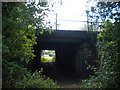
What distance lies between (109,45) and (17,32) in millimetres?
2495

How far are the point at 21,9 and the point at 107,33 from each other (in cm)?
241

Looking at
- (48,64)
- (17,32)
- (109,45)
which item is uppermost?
(17,32)

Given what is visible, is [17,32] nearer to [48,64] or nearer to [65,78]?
[65,78]

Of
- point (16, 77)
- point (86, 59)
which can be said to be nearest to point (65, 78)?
point (86, 59)

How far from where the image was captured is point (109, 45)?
378 centimetres

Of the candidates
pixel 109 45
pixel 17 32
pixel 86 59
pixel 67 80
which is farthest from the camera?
pixel 86 59

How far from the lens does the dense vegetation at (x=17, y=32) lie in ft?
9.66

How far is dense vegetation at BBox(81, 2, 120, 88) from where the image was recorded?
3.66m

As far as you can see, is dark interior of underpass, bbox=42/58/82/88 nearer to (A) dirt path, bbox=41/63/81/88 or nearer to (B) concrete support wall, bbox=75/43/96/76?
(A) dirt path, bbox=41/63/81/88

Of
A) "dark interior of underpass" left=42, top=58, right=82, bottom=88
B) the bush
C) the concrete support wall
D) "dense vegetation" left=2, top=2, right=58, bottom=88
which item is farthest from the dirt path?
"dense vegetation" left=2, top=2, right=58, bottom=88

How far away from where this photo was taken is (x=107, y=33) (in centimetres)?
384

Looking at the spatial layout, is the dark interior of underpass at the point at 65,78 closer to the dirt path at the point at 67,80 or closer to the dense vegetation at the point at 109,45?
the dirt path at the point at 67,80

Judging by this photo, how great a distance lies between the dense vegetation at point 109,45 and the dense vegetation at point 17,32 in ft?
5.60

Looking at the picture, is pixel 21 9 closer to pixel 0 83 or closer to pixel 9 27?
pixel 9 27
